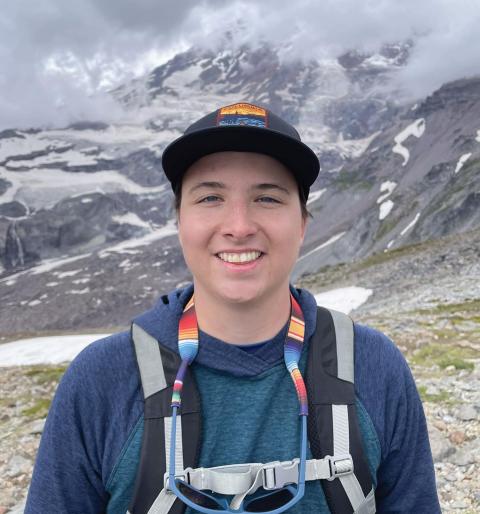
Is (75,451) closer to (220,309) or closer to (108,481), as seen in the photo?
(108,481)

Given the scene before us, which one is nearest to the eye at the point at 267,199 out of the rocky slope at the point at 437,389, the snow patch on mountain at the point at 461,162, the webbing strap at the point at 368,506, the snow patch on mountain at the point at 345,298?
the webbing strap at the point at 368,506

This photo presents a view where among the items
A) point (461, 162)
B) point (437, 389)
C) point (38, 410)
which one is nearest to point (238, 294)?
point (437, 389)

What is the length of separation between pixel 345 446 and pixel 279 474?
45 centimetres

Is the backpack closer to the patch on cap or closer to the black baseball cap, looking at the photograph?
the black baseball cap

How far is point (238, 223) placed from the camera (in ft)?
10.4

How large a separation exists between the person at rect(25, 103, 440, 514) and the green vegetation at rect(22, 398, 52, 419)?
13.1 metres

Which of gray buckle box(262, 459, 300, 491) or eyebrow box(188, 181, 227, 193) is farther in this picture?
eyebrow box(188, 181, 227, 193)

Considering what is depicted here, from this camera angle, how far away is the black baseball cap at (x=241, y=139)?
3.09 meters

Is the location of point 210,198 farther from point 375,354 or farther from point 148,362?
point 375,354

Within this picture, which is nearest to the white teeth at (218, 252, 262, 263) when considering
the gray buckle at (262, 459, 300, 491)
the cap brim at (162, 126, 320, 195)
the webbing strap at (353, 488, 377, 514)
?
the cap brim at (162, 126, 320, 195)

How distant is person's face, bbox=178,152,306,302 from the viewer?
126 inches

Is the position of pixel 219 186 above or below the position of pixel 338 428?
above

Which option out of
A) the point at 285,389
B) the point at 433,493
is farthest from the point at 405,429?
the point at 285,389

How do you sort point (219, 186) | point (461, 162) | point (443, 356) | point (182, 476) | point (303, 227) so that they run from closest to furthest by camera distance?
point (182, 476)
point (219, 186)
point (303, 227)
point (443, 356)
point (461, 162)
